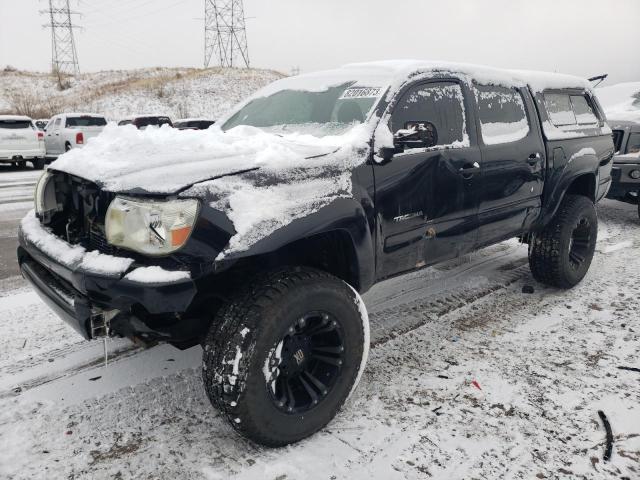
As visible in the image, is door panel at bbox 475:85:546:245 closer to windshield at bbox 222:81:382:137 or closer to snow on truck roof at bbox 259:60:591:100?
snow on truck roof at bbox 259:60:591:100

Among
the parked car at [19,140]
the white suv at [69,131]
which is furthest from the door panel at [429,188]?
the parked car at [19,140]

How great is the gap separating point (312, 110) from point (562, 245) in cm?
234

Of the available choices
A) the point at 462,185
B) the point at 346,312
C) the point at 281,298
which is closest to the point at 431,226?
the point at 462,185

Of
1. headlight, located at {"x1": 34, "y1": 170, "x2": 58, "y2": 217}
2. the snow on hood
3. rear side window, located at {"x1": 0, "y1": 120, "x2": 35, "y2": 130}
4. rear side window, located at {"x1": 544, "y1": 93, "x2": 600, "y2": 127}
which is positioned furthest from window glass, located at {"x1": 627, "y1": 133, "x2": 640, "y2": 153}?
rear side window, located at {"x1": 0, "y1": 120, "x2": 35, "y2": 130}

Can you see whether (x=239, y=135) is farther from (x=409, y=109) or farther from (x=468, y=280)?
(x=468, y=280)

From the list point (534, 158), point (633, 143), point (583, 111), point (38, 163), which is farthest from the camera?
point (38, 163)

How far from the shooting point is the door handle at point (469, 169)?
3062 mm

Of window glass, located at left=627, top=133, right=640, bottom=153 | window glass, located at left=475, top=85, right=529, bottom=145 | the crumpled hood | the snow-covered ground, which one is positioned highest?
window glass, located at left=475, top=85, right=529, bottom=145

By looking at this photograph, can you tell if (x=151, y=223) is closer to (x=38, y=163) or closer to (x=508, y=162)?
(x=508, y=162)

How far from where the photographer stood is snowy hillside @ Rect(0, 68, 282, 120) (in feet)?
116

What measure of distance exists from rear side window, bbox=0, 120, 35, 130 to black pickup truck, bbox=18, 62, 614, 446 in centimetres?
1228

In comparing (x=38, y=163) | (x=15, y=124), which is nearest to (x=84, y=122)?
(x=38, y=163)

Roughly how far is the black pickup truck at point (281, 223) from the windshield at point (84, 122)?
42.7 feet

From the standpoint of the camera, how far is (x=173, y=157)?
2240 millimetres
